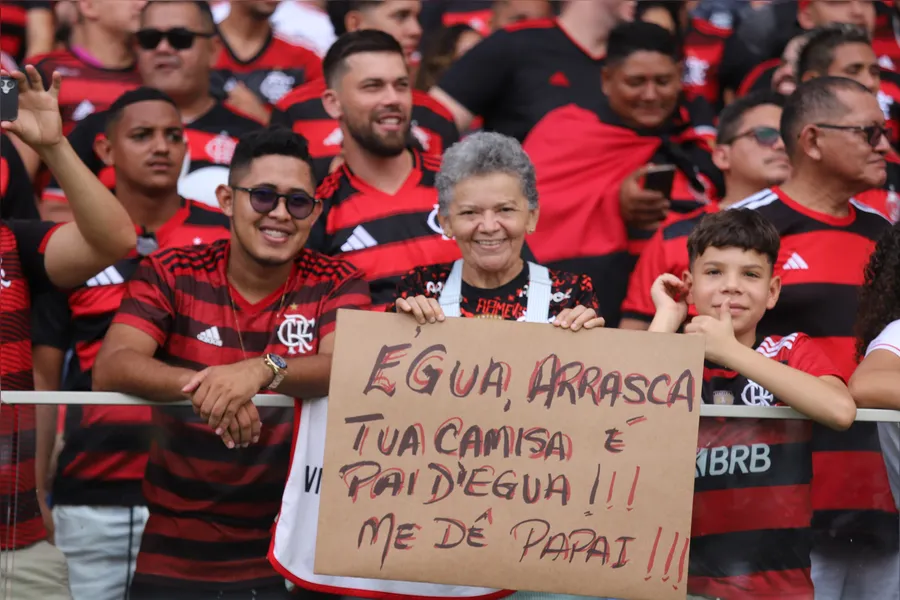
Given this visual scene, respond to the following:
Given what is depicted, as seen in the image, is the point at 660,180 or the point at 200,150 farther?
the point at 200,150

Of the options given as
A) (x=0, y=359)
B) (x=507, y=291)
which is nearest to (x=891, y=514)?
(x=507, y=291)

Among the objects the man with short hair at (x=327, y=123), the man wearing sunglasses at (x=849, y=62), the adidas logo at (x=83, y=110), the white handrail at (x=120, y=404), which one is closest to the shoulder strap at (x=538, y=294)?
the white handrail at (x=120, y=404)

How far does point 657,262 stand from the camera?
486cm

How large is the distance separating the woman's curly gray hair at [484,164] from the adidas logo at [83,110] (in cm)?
213

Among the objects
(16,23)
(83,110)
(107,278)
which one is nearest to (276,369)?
(107,278)

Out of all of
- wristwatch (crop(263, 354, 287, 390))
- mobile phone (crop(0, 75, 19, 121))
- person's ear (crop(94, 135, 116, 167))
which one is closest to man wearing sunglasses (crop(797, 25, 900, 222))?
person's ear (crop(94, 135, 116, 167))

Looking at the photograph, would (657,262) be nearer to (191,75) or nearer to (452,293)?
(452,293)

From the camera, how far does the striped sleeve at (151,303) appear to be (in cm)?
393

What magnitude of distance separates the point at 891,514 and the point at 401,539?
1288 millimetres

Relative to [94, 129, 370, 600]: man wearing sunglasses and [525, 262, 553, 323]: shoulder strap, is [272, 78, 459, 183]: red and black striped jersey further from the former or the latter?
[525, 262, 553, 323]: shoulder strap

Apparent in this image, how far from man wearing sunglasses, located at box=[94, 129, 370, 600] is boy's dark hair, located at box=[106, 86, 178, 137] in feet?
3.59

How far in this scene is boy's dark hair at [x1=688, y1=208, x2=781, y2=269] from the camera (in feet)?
12.8

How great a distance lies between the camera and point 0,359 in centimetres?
407

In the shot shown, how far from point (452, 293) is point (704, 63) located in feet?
10.4
